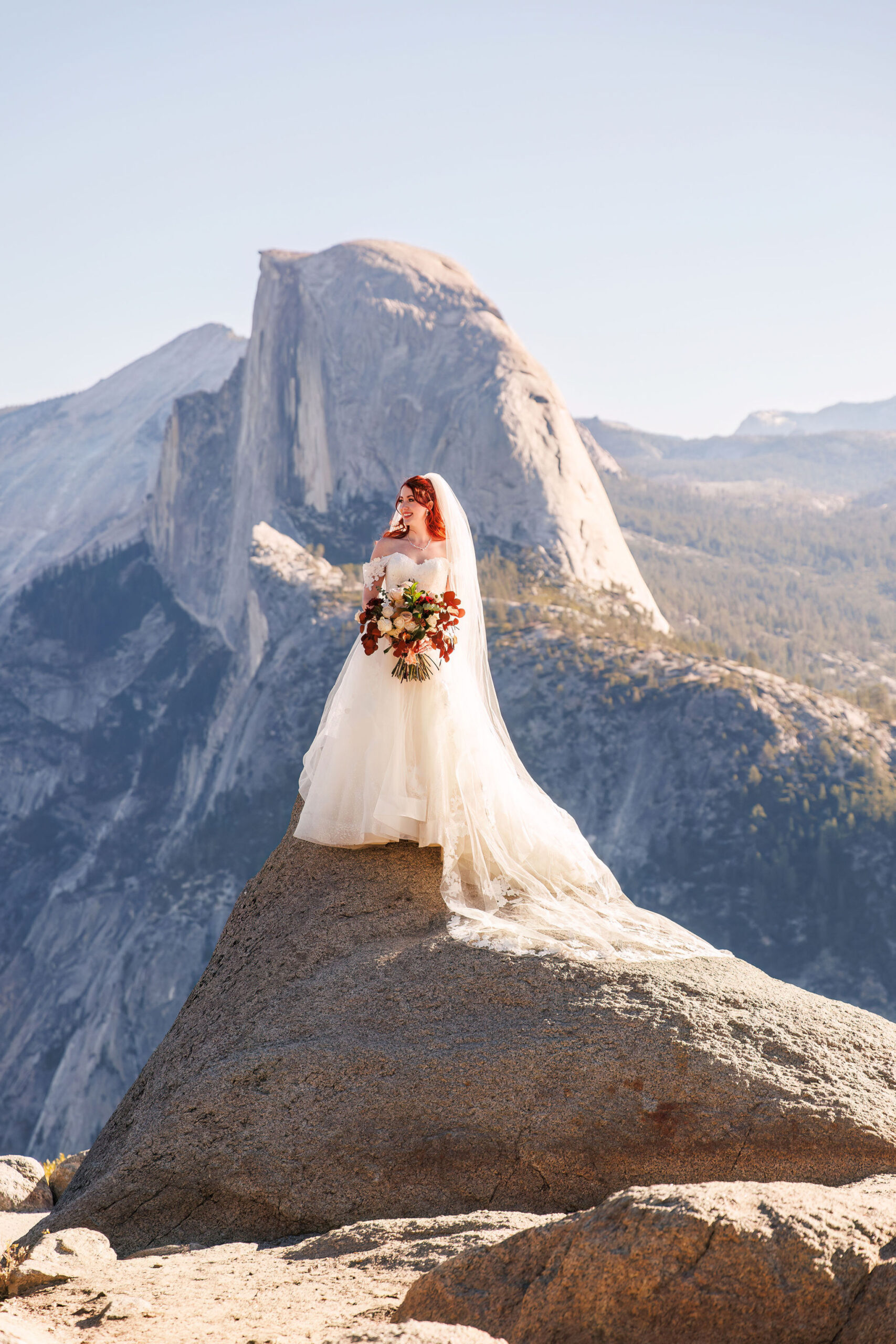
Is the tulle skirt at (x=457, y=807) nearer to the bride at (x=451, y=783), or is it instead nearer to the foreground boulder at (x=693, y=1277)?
the bride at (x=451, y=783)

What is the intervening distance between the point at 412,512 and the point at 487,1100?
4.23 meters

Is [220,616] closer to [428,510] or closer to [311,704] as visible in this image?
[311,704]

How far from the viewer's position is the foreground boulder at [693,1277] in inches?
128

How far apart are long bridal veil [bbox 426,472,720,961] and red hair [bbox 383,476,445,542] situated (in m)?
0.06

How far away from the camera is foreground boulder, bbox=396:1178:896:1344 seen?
3262 millimetres

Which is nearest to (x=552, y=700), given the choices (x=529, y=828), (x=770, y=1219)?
(x=529, y=828)

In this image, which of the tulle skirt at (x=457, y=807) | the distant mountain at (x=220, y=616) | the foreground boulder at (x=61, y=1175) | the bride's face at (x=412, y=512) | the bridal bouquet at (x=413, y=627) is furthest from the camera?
the distant mountain at (x=220, y=616)

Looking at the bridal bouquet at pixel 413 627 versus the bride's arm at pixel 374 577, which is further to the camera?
the bride's arm at pixel 374 577

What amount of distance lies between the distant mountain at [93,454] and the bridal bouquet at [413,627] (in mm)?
83172

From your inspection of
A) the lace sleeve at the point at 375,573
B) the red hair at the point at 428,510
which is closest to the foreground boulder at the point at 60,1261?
the lace sleeve at the point at 375,573

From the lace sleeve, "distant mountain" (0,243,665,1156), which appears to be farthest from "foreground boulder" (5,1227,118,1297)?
"distant mountain" (0,243,665,1156)

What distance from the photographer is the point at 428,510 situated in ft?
25.3

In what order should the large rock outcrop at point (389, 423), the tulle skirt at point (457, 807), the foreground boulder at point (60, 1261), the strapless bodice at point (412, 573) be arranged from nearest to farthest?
1. the foreground boulder at point (60, 1261)
2. the tulle skirt at point (457, 807)
3. the strapless bodice at point (412, 573)
4. the large rock outcrop at point (389, 423)

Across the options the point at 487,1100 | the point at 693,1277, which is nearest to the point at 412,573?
Result: the point at 487,1100
